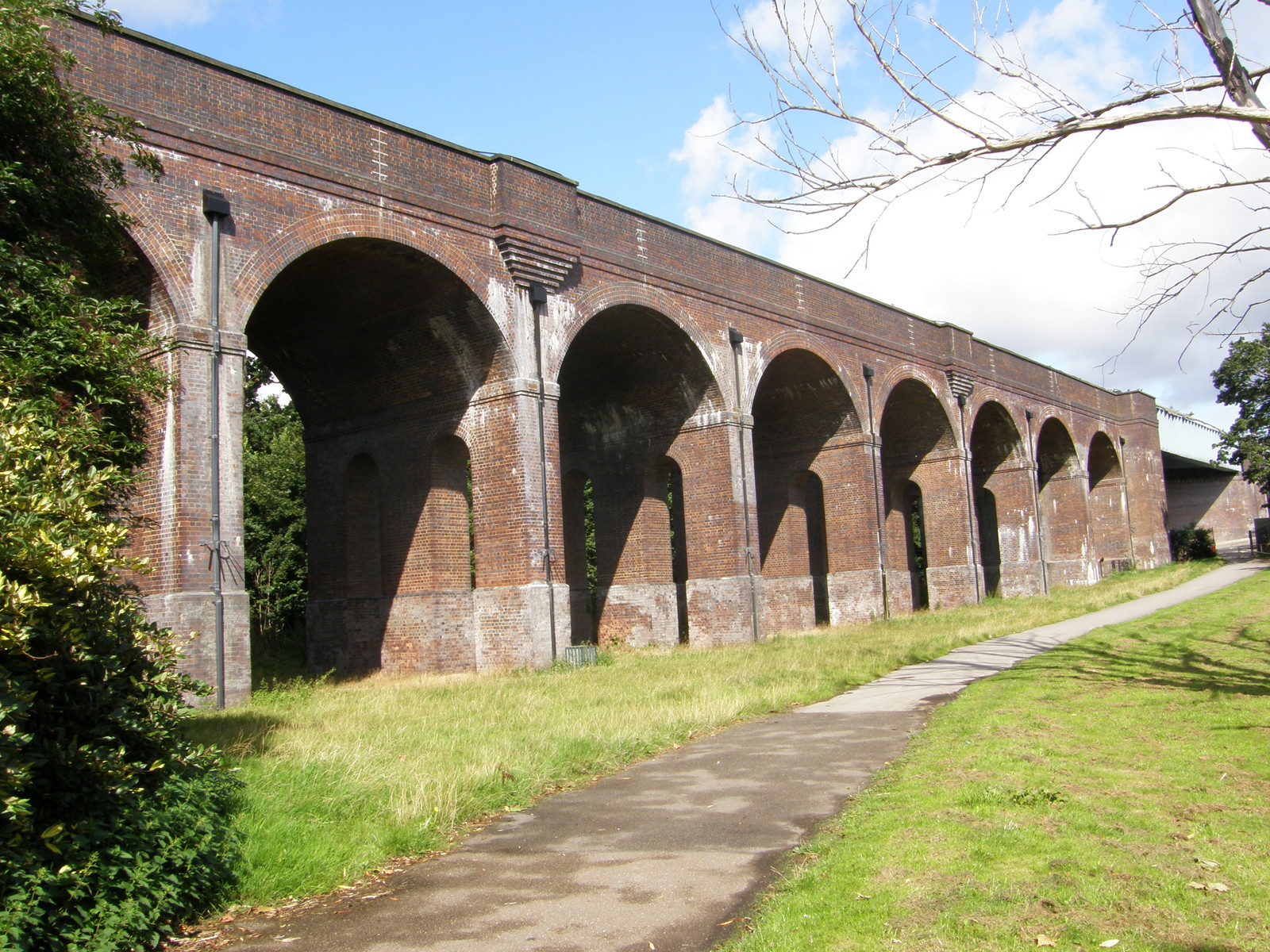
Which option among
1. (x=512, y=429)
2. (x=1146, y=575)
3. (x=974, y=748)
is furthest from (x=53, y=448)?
(x=1146, y=575)

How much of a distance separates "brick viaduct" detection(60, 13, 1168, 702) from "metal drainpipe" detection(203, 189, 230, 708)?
8 centimetres

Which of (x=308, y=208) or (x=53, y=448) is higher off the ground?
(x=308, y=208)

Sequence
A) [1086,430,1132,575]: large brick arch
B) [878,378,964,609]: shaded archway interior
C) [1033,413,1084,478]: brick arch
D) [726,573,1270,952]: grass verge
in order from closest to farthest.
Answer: [726,573,1270,952]: grass verge
[878,378,964,609]: shaded archway interior
[1033,413,1084,478]: brick arch
[1086,430,1132,575]: large brick arch

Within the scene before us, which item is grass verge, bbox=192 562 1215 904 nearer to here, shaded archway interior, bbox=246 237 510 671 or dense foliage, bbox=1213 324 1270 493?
shaded archway interior, bbox=246 237 510 671

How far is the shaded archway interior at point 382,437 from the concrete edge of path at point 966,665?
7.19 meters

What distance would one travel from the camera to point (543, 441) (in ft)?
55.8

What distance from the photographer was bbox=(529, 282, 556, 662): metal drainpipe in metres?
16.6

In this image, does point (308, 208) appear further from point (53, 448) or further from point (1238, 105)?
point (1238, 105)

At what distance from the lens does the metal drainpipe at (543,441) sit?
16578mm

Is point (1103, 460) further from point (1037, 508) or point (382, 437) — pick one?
point (382, 437)

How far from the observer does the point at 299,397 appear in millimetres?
19875

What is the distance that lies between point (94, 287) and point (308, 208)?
4.70m

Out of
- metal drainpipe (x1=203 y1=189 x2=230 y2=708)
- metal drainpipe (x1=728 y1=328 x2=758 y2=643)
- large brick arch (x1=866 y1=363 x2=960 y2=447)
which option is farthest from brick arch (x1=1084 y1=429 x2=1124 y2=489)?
metal drainpipe (x1=203 y1=189 x2=230 y2=708)

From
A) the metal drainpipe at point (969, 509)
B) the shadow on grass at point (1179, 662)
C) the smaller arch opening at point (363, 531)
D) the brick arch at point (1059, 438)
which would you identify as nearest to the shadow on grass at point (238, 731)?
the smaller arch opening at point (363, 531)
